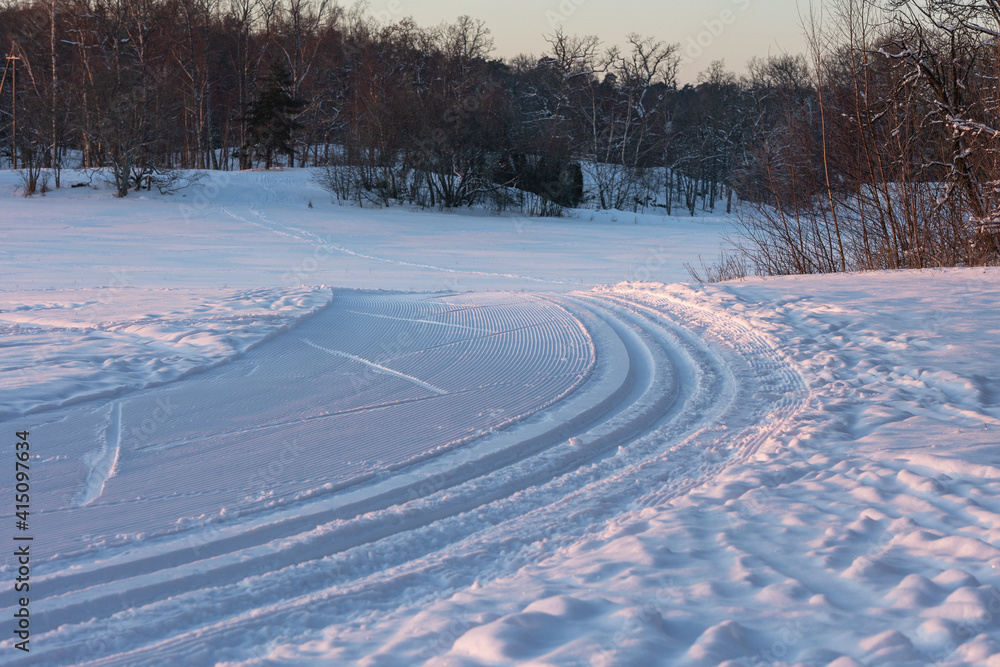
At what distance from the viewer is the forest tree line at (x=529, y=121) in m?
12.4

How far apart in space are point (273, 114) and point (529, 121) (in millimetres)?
15327

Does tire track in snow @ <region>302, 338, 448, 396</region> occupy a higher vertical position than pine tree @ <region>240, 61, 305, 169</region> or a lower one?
lower

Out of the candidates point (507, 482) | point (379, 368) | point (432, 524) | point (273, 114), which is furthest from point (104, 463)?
point (273, 114)

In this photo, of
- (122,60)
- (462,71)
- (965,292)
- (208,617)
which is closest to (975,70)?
(965,292)

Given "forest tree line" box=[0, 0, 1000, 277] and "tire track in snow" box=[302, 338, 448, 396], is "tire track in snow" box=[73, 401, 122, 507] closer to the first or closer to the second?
"tire track in snow" box=[302, 338, 448, 396]

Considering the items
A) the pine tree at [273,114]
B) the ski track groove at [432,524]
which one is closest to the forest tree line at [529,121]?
the pine tree at [273,114]

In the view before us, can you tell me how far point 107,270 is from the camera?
16.8 m

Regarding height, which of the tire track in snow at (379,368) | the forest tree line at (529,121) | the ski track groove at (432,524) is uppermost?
the forest tree line at (529,121)

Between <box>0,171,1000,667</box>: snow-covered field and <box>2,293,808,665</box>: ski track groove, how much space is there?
2cm

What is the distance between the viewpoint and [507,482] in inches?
173

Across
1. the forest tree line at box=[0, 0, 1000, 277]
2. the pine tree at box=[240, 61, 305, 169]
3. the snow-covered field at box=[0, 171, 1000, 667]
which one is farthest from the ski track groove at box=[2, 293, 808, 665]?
the pine tree at box=[240, 61, 305, 169]

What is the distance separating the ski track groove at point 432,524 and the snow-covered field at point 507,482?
0.06 feet

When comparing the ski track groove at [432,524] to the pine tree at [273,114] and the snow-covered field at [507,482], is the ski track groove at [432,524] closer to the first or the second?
the snow-covered field at [507,482]

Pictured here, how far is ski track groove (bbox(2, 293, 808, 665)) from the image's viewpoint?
117 inches
